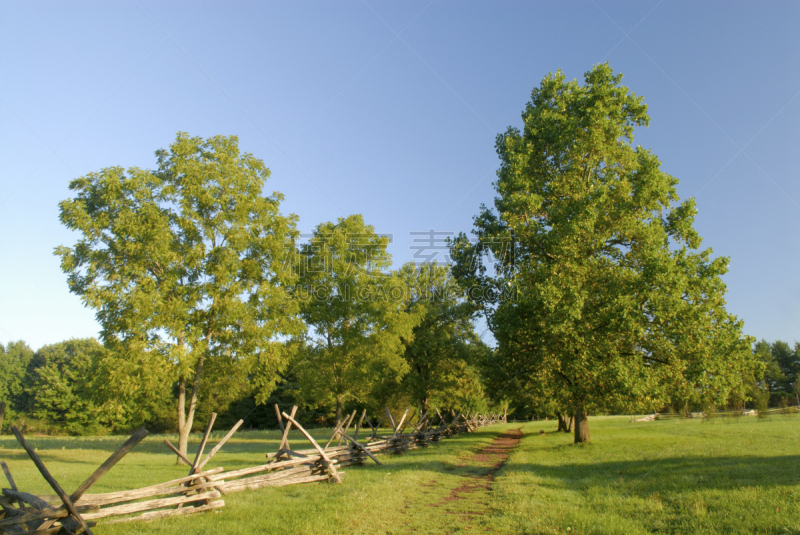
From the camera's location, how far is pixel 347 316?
1064 inches

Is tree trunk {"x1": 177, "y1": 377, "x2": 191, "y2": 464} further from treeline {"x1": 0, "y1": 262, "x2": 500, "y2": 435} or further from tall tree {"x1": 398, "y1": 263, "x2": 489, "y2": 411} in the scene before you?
tall tree {"x1": 398, "y1": 263, "x2": 489, "y2": 411}

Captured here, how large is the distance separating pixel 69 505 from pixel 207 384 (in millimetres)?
14927

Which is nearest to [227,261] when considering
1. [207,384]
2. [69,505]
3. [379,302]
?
[207,384]

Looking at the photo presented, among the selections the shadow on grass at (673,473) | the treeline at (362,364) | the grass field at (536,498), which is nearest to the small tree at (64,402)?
the treeline at (362,364)

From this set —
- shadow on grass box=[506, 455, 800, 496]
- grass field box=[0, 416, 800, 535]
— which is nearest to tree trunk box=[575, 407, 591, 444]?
grass field box=[0, 416, 800, 535]

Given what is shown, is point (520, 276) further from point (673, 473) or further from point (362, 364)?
point (362, 364)

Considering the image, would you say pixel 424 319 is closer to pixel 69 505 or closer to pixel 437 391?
pixel 437 391

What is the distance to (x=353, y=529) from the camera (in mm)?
7508

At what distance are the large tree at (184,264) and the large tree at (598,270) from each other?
9311 mm

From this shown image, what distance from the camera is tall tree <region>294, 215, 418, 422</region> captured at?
86.5 ft

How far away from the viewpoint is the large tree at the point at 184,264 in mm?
18250

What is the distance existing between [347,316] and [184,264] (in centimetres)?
1015

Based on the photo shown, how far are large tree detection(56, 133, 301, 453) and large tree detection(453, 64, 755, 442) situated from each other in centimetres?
931

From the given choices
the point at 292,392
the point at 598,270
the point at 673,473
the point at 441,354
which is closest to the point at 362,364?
the point at 292,392
